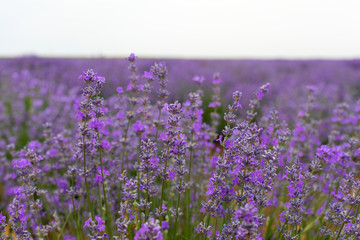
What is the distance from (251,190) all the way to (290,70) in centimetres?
1513

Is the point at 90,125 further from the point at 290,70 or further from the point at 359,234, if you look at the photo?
the point at 290,70

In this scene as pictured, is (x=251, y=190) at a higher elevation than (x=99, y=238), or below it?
higher

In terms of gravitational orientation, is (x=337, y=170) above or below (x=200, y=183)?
above

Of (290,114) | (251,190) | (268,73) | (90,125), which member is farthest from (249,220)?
(268,73)

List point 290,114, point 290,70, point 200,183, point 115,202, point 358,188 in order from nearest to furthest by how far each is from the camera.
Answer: point 358,188 → point 115,202 → point 200,183 → point 290,114 → point 290,70

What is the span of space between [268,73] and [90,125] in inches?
459

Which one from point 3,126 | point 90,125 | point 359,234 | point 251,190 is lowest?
point 3,126

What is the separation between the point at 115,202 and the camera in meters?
2.66

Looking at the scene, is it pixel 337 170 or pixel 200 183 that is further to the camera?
pixel 200 183

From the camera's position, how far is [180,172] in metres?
1.78

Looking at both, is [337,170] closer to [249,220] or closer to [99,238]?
[249,220]

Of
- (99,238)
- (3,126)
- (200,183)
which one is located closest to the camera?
(99,238)

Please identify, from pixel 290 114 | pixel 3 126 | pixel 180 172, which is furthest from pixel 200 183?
pixel 290 114

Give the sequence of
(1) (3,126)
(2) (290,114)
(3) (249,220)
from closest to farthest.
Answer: (3) (249,220) → (1) (3,126) → (2) (290,114)
